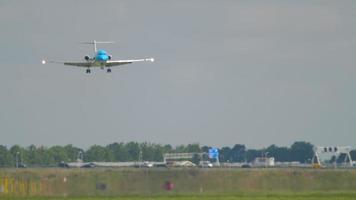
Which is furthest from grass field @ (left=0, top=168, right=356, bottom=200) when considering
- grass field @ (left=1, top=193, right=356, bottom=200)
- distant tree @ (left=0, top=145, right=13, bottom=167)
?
distant tree @ (left=0, top=145, right=13, bottom=167)

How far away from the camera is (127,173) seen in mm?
106438

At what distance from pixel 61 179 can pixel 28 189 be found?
19.0 ft

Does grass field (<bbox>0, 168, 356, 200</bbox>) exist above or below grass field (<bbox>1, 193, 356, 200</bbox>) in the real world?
above

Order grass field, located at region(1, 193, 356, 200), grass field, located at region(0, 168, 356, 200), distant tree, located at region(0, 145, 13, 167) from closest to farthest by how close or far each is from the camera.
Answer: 1. grass field, located at region(1, 193, 356, 200)
2. grass field, located at region(0, 168, 356, 200)
3. distant tree, located at region(0, 145, 13, 167)

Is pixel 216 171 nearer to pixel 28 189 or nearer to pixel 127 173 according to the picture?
pixel 127 173

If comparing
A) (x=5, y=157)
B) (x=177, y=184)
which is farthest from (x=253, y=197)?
(x=5, y=157)

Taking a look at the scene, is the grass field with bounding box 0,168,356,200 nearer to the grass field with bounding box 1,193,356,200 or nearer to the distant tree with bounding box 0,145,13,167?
the grass field with bounding box 1,193,356,200

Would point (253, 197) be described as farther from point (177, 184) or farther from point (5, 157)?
point (5, 157)

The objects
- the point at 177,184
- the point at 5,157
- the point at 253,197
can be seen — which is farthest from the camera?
the point at 5,157

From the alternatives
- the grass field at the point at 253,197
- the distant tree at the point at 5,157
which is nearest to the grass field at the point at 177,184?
the grass field at the point at 253,197

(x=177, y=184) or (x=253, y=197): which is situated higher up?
(x=177, y=184)

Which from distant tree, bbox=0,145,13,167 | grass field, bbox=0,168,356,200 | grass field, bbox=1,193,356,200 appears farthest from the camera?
distant tree, bbox=0,145,13,167

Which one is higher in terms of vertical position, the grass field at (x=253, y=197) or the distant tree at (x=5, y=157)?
the distant tree at (x=5, y=157)

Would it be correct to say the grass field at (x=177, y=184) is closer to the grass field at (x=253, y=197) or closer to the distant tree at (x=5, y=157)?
the grass field at (x=253, y=197)
